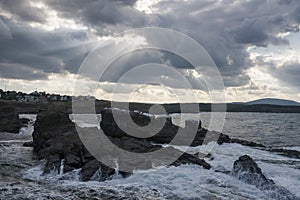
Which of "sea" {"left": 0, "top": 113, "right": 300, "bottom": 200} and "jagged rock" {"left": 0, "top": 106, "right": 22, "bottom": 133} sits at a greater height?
"jagged rock" {"left": 0, "top": 106, "right": 22, "bottom": 133}

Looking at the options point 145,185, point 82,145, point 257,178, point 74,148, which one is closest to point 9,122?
point 82,145

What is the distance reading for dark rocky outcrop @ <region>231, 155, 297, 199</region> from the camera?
18672 mm

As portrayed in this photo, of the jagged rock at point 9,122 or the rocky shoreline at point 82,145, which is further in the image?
the jagged rock at point 9,122

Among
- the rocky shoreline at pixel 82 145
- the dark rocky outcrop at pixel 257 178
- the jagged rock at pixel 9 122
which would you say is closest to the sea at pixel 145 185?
the dark rocky outcrop at pixel 257 178

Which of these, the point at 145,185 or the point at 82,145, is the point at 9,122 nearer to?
the point at 82,145

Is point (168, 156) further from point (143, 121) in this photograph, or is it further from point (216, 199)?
point (143, 121)

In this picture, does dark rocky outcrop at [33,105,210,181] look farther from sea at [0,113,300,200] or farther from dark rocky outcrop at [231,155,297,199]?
dark rocky outcrop at [231,155,297,199]

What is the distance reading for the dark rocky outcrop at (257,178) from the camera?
18.7m

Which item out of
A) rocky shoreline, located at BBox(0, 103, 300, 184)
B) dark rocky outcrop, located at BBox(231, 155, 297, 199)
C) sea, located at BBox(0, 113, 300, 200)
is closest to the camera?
sea, located at BBox(0, 113, 300, 200)

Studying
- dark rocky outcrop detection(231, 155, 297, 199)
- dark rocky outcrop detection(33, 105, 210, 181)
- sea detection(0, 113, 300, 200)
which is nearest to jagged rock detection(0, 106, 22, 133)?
dark rocky outcrop detection(33, 105, 210, 181)

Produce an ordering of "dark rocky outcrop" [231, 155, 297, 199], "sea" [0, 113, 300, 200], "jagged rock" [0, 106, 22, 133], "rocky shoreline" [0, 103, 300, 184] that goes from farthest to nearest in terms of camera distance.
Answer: "jagged rock" [0, 106, 22, 133]
"rocky shoreline" [0, 103, 300, 184]
"dark rocky outcrop" [231, 155, 297, 199]
"sea" [0, 113, 300, 200]

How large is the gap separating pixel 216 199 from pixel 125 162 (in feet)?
24.4

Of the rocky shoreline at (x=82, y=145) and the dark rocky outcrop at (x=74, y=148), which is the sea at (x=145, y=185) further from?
the rocky shoreline at (x=82, y=145)

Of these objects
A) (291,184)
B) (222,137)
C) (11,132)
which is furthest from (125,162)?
(11,132)
